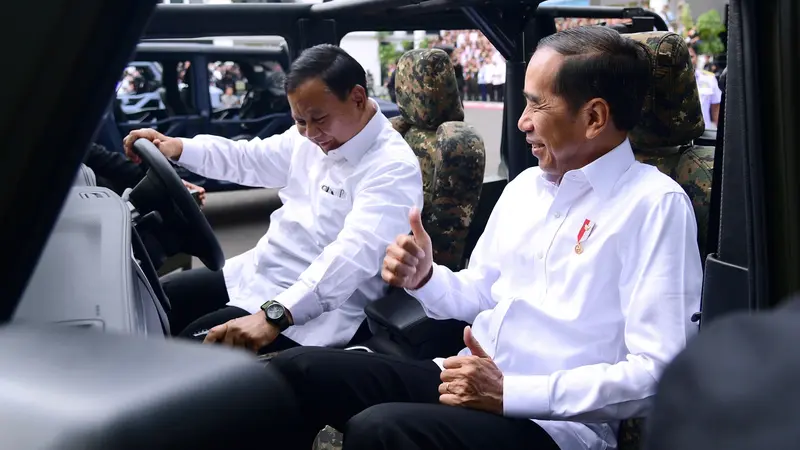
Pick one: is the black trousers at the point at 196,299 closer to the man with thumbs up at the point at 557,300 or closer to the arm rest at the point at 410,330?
the arm rest at the point at 410,330

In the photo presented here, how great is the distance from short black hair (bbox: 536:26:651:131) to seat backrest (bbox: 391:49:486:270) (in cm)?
97

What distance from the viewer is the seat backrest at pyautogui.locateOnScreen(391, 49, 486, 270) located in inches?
108

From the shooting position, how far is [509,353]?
1.76 meters

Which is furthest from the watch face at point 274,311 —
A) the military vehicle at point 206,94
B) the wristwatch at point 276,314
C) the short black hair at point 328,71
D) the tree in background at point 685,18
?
the tree in background at point 685,18

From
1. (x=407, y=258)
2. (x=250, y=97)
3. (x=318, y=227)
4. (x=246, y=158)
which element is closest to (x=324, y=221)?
(x=318, y=227)

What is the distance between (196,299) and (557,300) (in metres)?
1.39

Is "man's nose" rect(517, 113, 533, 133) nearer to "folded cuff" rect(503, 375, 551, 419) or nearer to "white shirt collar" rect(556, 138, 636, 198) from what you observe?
"white shirt collar" rect(556, 138, 636, 198)

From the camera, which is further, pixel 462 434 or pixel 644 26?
pixel 644 26

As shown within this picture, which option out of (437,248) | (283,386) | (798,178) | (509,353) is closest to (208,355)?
(283,386)

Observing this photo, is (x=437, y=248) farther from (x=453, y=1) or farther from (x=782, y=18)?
(x=782, y=18)

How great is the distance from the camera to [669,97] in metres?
1.86

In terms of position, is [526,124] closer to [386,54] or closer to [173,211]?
[173,211]

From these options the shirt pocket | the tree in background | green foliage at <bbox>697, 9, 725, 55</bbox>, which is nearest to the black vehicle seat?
the shirt pocket

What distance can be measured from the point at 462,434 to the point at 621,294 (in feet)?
1.29
